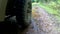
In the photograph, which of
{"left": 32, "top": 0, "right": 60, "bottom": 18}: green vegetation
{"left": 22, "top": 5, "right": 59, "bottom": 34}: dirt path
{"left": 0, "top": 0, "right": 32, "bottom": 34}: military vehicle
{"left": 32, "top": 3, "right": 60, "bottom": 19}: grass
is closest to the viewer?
{"left": 0, "top": 0, "right": 32, "bottom": 34}: military vehicle

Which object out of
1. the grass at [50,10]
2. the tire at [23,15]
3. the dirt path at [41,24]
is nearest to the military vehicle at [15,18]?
the tire at [23,15]

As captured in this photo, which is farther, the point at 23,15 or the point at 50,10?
the point at 50,10

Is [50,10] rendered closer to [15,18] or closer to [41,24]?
[41,24]

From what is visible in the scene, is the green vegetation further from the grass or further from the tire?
the tire

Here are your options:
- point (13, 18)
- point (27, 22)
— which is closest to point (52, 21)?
point (27, 22)

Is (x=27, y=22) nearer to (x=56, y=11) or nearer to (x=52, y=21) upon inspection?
(x=52, y=21)

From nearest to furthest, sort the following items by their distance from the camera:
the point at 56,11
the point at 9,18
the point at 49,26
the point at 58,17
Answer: the point at 9,18
the point at 49,26
the point at 58,17
the point at 56,11

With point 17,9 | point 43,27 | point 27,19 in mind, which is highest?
point 17,9

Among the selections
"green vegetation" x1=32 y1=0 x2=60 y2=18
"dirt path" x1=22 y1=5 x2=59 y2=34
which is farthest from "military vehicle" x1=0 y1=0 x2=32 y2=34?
"green vegetation" x1=32 y1=0 x2=60 y2=18

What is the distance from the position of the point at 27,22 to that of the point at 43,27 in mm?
308

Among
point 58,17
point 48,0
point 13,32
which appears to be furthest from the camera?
point 48,0

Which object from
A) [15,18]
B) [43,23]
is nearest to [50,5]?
[43,23]

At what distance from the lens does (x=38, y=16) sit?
9.52 feet

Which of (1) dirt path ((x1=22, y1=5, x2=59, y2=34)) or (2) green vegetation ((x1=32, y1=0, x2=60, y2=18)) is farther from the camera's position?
(2) green vegetation ((x1=32, y1=0, x2=60, y2=18))
